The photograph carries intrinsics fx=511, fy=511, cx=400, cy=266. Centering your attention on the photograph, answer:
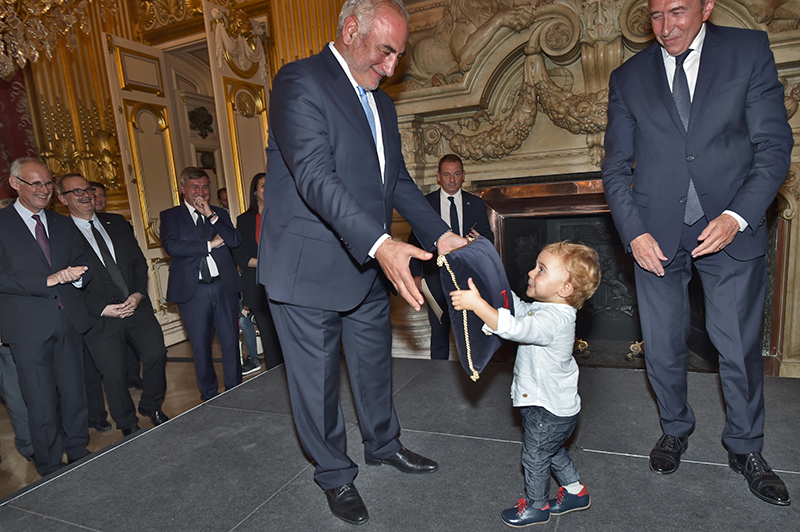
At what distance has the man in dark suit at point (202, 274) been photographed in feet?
11.5

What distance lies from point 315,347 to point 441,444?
2.60ft

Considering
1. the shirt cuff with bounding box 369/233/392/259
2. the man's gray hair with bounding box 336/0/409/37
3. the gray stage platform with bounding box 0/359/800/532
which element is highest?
the man's gray hair with bounding box 336/0/409/37

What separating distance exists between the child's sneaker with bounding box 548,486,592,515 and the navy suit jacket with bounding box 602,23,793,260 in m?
0.90

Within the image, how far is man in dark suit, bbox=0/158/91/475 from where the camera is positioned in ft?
8.87

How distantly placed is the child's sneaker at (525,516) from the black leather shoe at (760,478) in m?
0.70

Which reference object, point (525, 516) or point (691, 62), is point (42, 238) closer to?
point (525, 516)

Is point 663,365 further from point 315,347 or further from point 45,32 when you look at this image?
point 45,32

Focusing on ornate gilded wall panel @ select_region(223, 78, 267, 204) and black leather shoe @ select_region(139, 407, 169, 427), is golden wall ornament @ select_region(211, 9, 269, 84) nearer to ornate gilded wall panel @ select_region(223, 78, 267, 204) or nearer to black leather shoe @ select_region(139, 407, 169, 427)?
ornate gilded wall panel @ select_region(223, 78, 267, 204)

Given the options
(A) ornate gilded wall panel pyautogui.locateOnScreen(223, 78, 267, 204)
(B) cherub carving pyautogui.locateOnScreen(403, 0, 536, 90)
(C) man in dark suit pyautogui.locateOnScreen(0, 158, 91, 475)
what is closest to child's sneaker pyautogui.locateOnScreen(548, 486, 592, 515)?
(C) man in dark suit pyautogui.locateOnScreen(0, 158, 91, 475)

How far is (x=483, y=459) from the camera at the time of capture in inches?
78.3

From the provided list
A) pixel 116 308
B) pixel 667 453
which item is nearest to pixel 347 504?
pixel 667 453

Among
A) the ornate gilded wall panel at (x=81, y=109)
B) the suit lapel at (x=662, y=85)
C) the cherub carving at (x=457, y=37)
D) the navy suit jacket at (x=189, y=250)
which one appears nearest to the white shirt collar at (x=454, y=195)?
the cherub carving at (x=457, y=37)

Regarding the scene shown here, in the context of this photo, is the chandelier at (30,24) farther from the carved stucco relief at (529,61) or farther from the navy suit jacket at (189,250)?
the carved stucco relief at (529,61)

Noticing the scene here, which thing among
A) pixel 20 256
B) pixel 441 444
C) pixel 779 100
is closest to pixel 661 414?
pixel 441 444
